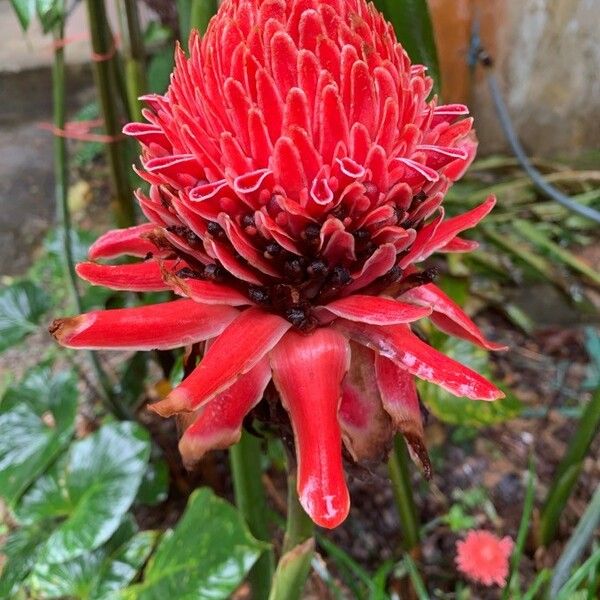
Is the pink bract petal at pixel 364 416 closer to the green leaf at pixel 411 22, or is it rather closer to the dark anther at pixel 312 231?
the dark anther at pixel 312 231

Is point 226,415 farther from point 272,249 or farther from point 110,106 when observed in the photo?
point 110,106

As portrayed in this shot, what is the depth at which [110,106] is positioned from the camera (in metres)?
0.99

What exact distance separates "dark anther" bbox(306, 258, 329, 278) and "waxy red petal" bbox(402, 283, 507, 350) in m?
0.08

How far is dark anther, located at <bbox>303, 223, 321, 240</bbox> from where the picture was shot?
40 centimetres

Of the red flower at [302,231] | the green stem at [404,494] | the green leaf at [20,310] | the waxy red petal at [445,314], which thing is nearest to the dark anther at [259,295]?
the red flower at [302,231]

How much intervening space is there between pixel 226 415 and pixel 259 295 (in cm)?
8

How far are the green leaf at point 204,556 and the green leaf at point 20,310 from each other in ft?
1.53

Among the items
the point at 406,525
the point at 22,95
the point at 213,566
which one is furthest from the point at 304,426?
the point at 22,95

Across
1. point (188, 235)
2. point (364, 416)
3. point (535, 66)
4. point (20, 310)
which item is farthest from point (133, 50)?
point (535, 66)

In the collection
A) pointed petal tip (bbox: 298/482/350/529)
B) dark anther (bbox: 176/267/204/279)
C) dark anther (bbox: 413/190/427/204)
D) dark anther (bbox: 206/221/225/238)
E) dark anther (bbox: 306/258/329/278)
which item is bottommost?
pointed petal tip (bbox: 298/482/350/529)

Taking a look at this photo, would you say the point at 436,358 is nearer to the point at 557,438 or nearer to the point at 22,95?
the point at 557,438

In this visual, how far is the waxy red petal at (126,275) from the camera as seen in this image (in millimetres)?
444

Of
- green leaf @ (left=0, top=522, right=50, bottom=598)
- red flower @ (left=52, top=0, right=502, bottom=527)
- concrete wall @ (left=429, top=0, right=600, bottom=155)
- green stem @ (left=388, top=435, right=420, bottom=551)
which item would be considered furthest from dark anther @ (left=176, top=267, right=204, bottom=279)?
concrete wall @ (left=429, top=0, right=600, bottom=155)

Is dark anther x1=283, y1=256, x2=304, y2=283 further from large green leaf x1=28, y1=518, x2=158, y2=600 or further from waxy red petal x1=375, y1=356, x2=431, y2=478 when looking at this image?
large green leaf x1=28, y1=518, x2=158, y2=600
